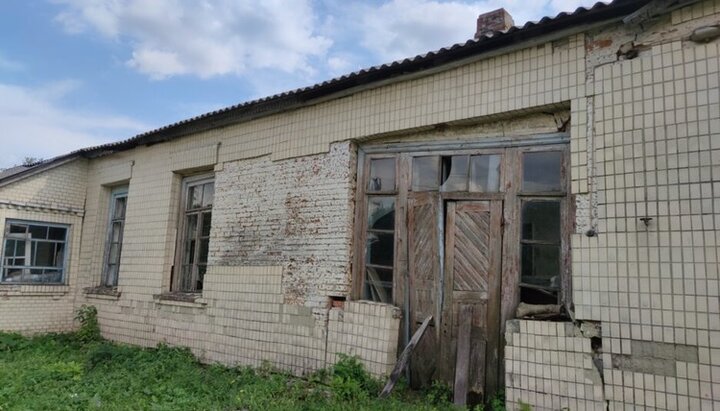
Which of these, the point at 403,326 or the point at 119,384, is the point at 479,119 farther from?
the point at 119,384

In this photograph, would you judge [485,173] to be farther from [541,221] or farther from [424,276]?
[424,276]

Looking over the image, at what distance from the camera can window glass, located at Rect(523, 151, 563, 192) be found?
194 inches

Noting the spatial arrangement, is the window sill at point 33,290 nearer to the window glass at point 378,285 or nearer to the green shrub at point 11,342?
the green shrub at point 11,342

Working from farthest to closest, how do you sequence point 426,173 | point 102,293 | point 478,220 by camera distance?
point 102,293, point 426,173, point 478,220

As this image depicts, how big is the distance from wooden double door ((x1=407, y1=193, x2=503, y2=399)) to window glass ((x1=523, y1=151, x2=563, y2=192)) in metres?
0.36

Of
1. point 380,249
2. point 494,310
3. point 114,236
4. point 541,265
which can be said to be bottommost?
point 494,310

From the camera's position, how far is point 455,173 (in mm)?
5516

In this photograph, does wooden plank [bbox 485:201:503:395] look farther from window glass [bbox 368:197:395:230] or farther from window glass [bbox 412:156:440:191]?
window glass [bbox 368:197:395:230]

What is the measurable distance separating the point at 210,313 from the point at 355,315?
2.52 meters

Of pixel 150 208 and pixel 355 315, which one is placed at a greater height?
pixel 150 208

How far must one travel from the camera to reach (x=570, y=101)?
4.61 m

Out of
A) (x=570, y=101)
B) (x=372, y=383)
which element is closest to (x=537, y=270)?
(x=570, y=101)

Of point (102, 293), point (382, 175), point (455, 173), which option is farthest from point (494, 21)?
point (102, 293)

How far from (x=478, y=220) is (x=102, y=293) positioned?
707 centimetres
